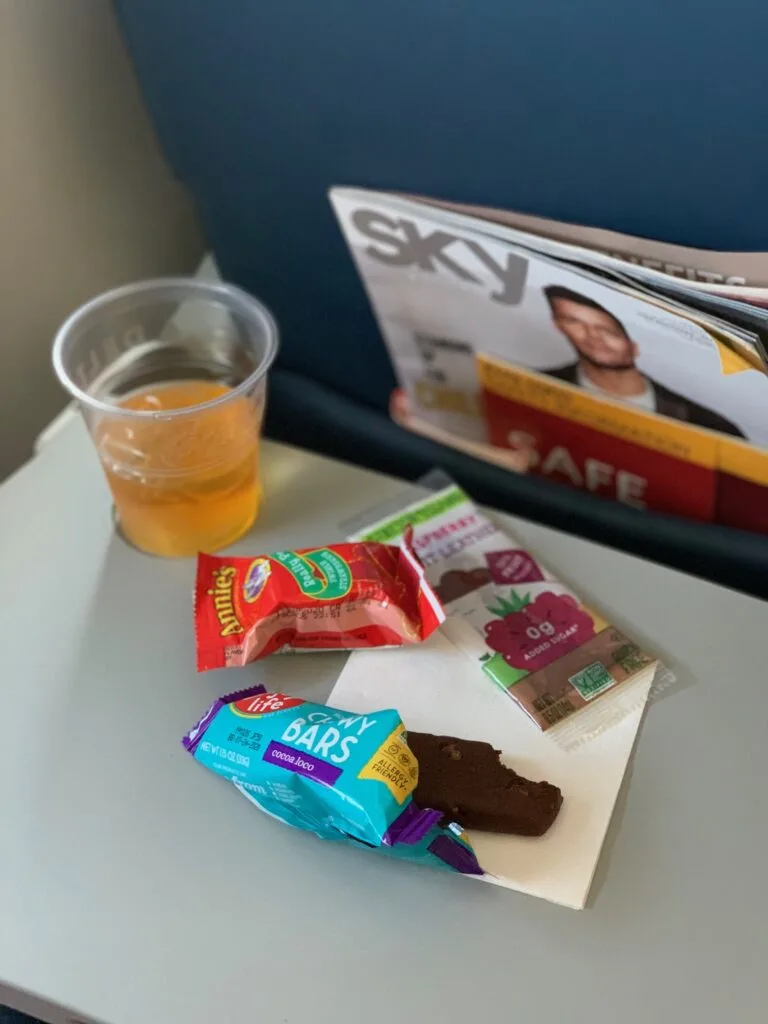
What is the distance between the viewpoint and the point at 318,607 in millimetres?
580

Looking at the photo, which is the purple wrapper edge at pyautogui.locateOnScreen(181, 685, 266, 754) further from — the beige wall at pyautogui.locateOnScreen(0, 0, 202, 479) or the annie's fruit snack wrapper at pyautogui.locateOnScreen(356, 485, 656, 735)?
the beige wall at pyautogui.locateOnScreen(0, 0, 202, 479)

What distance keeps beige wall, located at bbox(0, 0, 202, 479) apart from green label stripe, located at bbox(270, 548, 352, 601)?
0.35m

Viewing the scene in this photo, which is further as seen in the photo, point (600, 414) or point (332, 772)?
point (600, 414)

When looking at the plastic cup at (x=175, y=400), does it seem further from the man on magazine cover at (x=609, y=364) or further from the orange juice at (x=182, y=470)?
the man on magazine cover at (x=609, y=364)

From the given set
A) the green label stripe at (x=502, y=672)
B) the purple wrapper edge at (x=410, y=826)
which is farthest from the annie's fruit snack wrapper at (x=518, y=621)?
the purple wrapper edge at (x=410, y=826)

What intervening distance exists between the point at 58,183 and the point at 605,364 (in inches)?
18.1

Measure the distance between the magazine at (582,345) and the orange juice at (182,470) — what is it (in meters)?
0.15

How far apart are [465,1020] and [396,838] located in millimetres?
89

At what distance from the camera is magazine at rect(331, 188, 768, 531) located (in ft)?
1.96

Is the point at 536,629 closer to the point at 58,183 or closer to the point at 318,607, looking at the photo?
the point at 318,607

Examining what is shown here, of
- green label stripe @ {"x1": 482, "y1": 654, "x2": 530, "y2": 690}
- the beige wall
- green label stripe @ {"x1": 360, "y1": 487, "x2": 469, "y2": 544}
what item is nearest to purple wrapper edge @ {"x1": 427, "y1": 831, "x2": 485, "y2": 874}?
green label stripe @ {"x1": 482, "y1": 654, "x2": 530, "y2": 690}

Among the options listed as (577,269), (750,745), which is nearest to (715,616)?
(750,745)

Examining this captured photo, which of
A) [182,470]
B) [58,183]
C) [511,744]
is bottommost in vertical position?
[511,744]

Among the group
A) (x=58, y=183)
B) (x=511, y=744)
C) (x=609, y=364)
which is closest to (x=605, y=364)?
(x=609, y=364)
